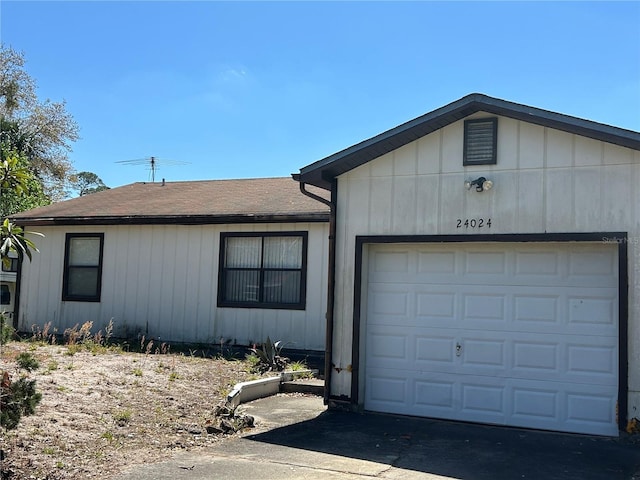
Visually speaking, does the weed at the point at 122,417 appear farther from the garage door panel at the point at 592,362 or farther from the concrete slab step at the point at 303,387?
the garage door panel at the point at 592,362

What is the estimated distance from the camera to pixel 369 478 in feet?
19.7

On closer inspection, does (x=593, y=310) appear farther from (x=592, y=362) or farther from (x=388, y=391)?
(x=388, y=391)

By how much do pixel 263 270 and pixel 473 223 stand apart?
628cm

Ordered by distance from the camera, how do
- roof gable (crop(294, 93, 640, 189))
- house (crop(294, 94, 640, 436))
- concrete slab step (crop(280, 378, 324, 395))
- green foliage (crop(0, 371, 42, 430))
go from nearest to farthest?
green foliage (crop(0, 371, 42, 430)) < roof gable (crop(294, 93, 640, 189)) < house (crop(294, 94, 640, 436)) < concrete slab step (crop(280, 378, 324, 395))

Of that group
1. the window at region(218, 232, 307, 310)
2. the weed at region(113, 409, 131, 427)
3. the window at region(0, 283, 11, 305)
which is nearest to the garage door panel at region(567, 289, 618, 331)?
the weed at region(113, 409, 131, 427)

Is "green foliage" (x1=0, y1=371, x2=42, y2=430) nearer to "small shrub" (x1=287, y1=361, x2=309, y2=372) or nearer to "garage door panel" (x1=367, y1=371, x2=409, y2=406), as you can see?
"garage door panel" (x1=367, y1=371, x2=409, y2=406)

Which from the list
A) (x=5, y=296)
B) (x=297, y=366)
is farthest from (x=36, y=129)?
(x=297, y=366)

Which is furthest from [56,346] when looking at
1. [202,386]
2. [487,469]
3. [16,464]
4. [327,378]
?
[487,469]

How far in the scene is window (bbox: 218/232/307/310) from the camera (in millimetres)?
13613

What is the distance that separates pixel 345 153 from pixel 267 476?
4.76m

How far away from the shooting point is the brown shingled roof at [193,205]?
1395 cm

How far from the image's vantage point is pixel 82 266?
1576 centimetres

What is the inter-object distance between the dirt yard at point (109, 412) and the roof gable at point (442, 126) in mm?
3688

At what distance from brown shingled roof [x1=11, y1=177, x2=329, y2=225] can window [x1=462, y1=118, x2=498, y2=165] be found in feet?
15.7
